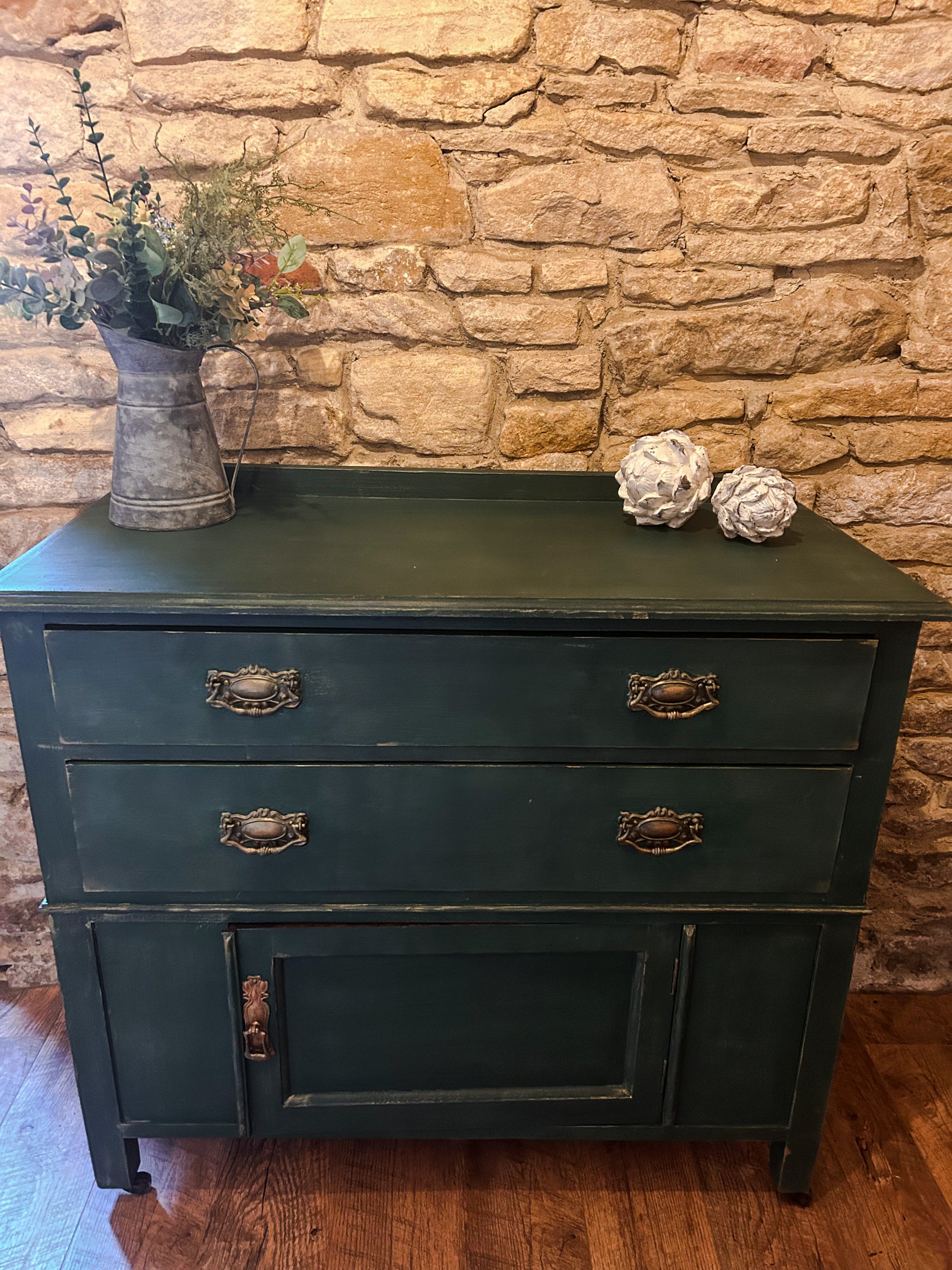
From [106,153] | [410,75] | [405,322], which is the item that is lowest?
[405,322]

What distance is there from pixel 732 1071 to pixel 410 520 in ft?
3.50

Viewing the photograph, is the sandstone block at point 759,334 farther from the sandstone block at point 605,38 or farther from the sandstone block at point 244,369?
the sandstone block at point 244,369

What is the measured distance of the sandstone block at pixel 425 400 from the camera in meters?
1.74

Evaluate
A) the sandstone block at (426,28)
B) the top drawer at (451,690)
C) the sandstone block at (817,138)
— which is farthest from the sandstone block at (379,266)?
the top drawer at (451,690)

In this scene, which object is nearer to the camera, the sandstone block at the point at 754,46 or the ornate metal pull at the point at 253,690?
the ornate metal pull at the point at 253,690

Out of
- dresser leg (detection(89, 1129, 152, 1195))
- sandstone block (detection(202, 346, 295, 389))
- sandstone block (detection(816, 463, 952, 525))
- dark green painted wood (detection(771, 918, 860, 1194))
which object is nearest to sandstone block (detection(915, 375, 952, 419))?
sandstone block (detection(816, 463, 952, 525))

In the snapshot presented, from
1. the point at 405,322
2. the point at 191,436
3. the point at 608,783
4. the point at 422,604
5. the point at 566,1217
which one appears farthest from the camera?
the point at 405,322

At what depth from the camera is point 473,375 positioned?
1.74 m

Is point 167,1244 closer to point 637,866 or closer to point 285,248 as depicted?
point 637,866

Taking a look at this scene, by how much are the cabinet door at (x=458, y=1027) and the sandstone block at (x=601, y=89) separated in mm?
1411

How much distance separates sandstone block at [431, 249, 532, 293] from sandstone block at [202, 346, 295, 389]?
334 mm

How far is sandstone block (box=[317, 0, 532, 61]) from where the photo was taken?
5.12 feet

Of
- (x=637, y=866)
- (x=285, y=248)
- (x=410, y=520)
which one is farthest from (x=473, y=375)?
(x=637, y=866)

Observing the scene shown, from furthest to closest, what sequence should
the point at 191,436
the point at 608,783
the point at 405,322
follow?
the point at 405,322, the point at 191,436, the point at 608,783
